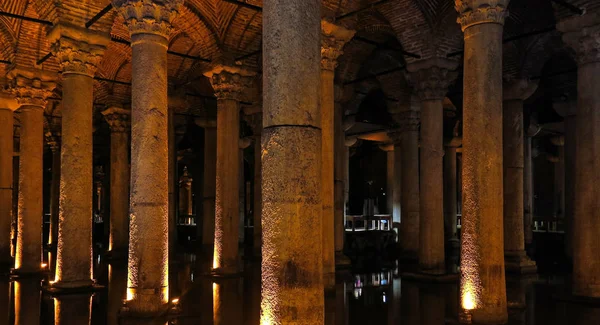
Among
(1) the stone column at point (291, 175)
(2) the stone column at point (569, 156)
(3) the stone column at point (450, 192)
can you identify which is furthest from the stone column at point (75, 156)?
(3) the stone column at point (450, 192)

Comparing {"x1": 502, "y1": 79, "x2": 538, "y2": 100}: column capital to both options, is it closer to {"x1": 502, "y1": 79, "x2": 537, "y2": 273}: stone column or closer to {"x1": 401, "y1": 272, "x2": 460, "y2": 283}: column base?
{"x1": 502, "y1": 79, "x2": 537, "y2": 273}: stone column

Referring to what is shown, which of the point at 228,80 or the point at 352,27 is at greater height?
the point at 352,27

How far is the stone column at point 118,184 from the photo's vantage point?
17.3 meters

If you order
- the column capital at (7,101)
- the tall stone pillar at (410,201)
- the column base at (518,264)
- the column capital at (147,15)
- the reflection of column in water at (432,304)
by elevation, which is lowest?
the reflection of column in water at (432,304)

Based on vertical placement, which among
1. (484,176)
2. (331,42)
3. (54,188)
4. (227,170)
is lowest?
(484,176)

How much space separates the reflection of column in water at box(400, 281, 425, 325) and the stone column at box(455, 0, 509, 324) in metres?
0.94

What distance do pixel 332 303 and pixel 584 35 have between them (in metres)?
6.45

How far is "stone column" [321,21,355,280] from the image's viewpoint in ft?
33.2

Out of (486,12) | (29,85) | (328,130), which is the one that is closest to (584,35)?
(486,12)

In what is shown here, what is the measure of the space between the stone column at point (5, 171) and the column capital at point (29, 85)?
139cm

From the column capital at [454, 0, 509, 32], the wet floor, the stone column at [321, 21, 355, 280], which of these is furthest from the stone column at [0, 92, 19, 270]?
the column capital at [454, 0, 509, 32]

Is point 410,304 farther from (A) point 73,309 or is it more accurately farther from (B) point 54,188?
(B) point 54,188

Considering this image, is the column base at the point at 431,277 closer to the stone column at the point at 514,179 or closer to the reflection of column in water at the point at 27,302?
the stone column at the point at 514,179

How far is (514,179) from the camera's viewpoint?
1374 centimetres
